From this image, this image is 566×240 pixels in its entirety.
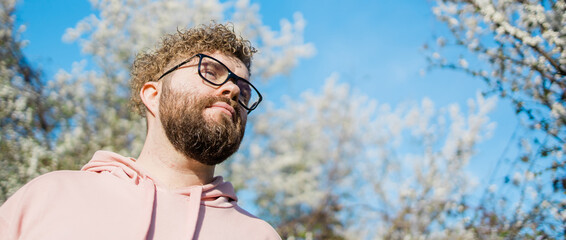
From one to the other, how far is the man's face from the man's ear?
11 cm

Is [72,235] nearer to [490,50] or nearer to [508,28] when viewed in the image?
[508,28]

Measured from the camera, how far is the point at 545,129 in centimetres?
319

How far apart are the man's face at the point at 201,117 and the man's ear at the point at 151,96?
11 centimetres

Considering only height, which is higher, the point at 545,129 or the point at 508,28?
the point at 508,28

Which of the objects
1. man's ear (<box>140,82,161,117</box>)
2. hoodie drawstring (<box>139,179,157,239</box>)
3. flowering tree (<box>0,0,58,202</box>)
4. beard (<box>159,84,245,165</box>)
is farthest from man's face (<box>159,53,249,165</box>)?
flowering tree (<box>0,0,58,202</box>)

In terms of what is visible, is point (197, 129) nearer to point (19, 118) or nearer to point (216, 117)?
point (216, 117)

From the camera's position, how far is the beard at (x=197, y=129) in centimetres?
187

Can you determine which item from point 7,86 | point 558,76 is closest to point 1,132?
point 7,86

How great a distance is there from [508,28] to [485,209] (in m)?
2.06

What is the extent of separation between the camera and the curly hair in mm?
2230

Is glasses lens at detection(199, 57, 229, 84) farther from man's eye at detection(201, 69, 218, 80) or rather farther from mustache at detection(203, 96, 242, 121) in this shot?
mustache at detection(203, 96, 242, 121)

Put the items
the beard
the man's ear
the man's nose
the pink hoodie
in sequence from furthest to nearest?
the man's ear < the man's nose < the beard < the pink hoodie

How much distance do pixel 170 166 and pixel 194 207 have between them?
247 millimetres

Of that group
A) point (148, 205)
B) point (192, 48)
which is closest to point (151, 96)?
point (192, 48)
